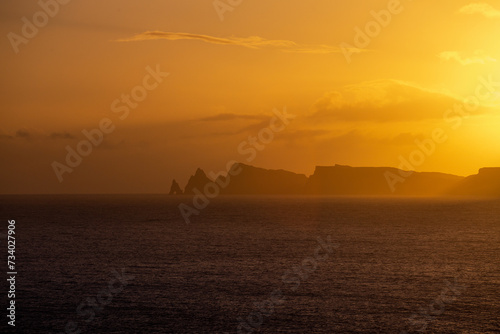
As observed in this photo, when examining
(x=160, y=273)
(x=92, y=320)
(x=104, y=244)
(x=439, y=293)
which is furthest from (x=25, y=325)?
(x=104, y=244)

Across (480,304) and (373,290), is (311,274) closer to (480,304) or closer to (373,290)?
(373,290)

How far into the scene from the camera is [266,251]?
316 ft

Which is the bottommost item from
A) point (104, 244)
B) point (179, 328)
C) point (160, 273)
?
point (179, 328)

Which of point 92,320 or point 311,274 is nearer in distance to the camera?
point 92,320

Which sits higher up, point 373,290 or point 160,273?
point 160,273

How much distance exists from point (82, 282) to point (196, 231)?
246ft

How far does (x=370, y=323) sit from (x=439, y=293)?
1597 centimetres

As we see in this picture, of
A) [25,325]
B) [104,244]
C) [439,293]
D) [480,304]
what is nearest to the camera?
[25,325]

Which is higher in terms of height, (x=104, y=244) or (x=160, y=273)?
(x=104, y=244)

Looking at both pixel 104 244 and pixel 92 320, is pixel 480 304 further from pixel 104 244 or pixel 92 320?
pixel 104 244

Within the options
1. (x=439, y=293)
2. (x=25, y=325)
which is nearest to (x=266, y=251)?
(x=439, y=293)

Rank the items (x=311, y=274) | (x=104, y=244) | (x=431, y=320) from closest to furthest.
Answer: (x=431, y=320) < (x=311, y=274) < (x=104, y=244)

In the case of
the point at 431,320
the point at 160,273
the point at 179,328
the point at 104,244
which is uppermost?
the point at 104,244

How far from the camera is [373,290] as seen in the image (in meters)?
60.6
